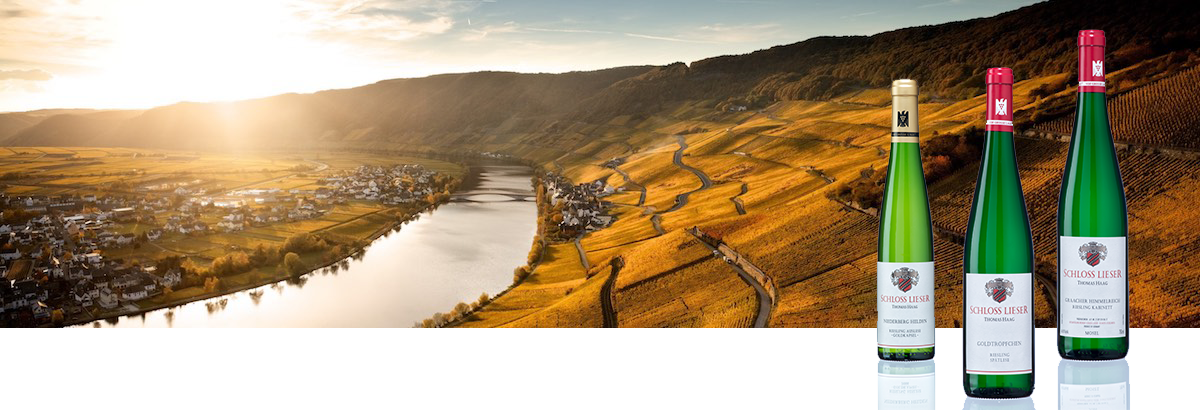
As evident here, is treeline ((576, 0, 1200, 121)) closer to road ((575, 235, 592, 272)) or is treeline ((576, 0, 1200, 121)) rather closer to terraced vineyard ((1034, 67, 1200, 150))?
terraced vineyard ((1034, 67, 1200, 150))

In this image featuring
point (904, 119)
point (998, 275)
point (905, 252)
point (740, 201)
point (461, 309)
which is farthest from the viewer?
point (740, 201)

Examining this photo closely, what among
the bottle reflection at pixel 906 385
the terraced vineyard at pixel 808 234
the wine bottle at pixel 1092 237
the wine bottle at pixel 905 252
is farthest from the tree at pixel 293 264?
the wine bottle at pixel 1092 237

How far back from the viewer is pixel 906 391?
2.93 meters

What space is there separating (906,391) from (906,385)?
0.18 ft

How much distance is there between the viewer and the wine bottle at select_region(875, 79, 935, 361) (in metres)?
2.81

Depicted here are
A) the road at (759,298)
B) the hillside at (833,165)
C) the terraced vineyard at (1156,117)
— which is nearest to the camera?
the hillside at (833,165)

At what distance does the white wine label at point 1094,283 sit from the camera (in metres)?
3.04

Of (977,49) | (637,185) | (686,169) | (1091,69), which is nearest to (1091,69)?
(1091,69)

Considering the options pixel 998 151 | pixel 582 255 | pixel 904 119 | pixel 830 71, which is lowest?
pixel 582 255

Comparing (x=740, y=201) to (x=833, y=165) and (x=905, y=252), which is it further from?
(x=905, y=252)

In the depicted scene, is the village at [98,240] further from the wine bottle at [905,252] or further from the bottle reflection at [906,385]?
the wine bottle at [905,252]

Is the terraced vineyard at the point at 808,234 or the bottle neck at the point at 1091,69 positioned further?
the terraced vineyard at the point at 808,234

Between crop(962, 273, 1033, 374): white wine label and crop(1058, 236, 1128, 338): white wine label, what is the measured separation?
468 mm

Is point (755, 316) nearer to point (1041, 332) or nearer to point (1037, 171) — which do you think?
point (1037, 171)
